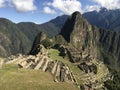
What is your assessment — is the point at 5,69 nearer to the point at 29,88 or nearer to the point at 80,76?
the point at 29,88

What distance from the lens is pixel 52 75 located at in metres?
61.4

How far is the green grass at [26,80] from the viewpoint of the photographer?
47875mm

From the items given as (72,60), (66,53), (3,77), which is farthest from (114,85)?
(3,77)

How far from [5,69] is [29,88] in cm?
1485

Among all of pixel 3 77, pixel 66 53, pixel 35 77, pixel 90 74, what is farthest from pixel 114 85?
pixel 3 77

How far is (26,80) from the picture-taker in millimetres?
52344

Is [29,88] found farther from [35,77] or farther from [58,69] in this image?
[58,69]

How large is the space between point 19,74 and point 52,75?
837 centimetres

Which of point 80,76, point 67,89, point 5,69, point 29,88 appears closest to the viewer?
point 29,88

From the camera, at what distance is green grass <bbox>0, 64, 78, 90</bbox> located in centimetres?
4788

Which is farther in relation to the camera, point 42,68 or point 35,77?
point 42,68

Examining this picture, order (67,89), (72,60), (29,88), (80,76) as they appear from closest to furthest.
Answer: (29,88)
(67,89)
(80,76)
(72,60)

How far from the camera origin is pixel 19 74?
186 feet

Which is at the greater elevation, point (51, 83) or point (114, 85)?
point (51, 83)
